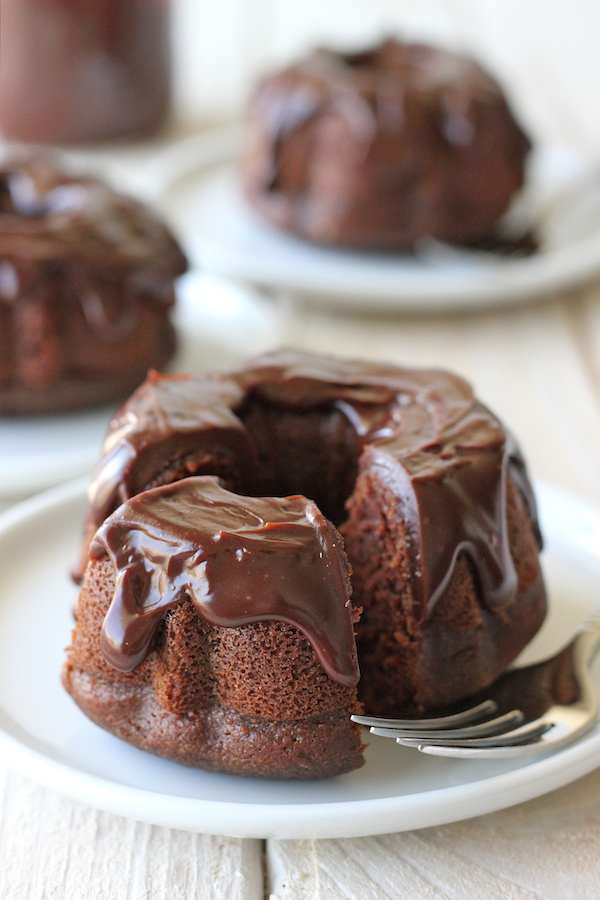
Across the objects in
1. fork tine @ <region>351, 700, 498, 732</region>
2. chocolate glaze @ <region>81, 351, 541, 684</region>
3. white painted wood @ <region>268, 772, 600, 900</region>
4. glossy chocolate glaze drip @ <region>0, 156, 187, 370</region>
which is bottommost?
white painted wood @ <region>268, 772, 600, 900</region>

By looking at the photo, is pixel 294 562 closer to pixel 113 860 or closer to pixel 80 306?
pixel 113 860

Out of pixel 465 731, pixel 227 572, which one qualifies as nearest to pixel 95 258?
pixel 227 572

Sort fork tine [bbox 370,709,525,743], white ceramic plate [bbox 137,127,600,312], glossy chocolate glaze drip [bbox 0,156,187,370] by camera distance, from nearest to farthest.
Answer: fork tine [bbox 370,709,525,743] < glossy chocolate glaze drip [bbox 0,156,187,370] < white ceramic plate [bbox 137,127,600,312]

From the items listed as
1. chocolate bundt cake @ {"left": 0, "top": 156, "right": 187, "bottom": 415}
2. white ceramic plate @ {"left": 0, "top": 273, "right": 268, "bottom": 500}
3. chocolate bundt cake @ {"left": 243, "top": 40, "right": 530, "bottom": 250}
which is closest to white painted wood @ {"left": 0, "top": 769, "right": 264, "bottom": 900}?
white ceramic plate @ {"left": 0, "top": 273, "right": 268, "bottom": 500}

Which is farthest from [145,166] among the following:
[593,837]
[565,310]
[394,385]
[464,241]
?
[593,837]

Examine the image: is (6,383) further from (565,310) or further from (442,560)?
(565,310)

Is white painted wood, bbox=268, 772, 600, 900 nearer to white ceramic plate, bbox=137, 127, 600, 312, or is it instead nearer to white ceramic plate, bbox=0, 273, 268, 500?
white ceramic plate, bbox=0, 273, 268, 500
